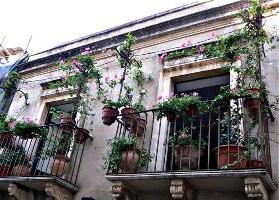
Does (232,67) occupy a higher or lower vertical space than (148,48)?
lower

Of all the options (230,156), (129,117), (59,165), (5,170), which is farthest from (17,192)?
(230,156)

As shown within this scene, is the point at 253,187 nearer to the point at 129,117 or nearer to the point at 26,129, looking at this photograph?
the point at 129,117

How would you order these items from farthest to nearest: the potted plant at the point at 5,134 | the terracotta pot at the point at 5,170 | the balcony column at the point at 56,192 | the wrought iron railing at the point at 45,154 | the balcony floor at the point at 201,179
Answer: the potted plant at the point at 5,134 → the terracotta pot at the point at 5,170 → the wrought iron railing at the point at 45,154 → the balcony column at the point at 56,192 → the balcony floor at the point at 201,179

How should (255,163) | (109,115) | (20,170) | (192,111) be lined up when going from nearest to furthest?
(255,163) < (192,111) < (109,115) < (20,170)

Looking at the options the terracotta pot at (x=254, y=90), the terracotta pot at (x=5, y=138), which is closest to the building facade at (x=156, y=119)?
the terracotta pot at (x=5, y=138)

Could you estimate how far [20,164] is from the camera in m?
8.23

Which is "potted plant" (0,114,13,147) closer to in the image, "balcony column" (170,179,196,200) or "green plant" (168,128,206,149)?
"green plant" (168,128,206,149)

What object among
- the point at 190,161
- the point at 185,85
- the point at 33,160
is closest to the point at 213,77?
the point at 185,85

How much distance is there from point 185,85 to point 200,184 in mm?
2915

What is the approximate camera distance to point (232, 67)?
6.82 meters

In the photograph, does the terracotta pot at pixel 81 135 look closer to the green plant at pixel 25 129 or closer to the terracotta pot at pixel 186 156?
the green plant at pixel 25 129

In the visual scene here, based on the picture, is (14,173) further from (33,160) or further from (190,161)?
(190,161)

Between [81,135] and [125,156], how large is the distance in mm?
1685

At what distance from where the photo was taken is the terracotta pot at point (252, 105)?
587 cm
